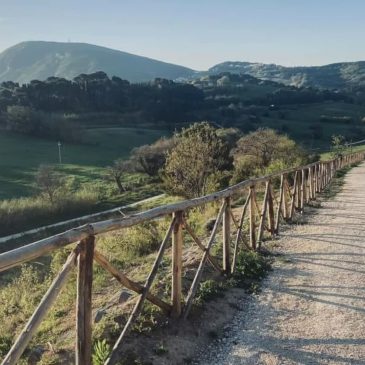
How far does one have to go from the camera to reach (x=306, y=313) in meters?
6.75

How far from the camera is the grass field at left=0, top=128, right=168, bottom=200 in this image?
6103cm

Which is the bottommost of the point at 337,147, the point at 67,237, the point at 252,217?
the point at 337,147

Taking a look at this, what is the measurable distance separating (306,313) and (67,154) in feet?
248

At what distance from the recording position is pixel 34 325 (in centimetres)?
365

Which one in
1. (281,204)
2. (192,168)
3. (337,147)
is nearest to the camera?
(281,204)

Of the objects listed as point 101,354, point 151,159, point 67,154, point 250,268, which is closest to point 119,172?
point 151,159

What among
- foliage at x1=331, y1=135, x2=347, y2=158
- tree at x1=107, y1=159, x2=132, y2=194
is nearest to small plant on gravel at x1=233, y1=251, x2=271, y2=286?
foliage at x1=331, y1=135, x2=347, y2=158

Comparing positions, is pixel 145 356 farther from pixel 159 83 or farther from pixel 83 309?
pixel 159 83

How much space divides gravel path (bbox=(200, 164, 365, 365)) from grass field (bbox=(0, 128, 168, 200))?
4774 cm

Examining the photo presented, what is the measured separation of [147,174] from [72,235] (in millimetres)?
59639

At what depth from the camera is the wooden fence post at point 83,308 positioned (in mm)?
4270

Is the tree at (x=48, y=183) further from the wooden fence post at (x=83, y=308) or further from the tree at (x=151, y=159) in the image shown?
the wooden fence post at (x=83, y=308)

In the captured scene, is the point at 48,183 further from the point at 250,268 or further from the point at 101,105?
the point at 101,105

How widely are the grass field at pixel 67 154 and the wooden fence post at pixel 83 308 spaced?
51243 mm
